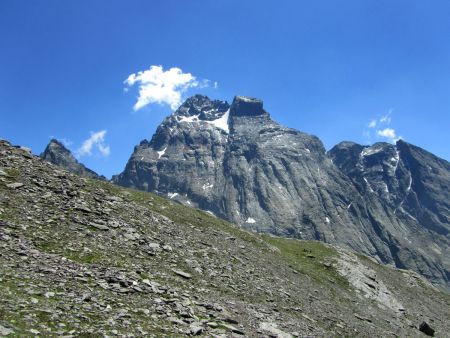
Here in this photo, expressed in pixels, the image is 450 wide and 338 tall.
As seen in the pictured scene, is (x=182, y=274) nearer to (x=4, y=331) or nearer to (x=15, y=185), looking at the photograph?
(x=15, y=185)

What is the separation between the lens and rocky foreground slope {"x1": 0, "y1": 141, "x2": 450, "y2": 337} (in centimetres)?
2141

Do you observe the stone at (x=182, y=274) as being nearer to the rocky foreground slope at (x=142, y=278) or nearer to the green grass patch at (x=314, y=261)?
the rocky foreground slope at (x=142, y=278)

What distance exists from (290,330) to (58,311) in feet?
56.3

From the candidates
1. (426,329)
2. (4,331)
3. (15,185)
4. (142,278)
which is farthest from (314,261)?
(4,331)

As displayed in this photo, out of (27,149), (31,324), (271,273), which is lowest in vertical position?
(31,324)

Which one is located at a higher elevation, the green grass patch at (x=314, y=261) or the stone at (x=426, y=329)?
the green grass patch at (x=314, y=261)

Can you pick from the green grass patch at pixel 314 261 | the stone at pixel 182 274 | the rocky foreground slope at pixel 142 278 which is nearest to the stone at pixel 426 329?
the rocky foreground slope at pixel 142 278

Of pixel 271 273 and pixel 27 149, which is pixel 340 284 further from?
pixel 27 149

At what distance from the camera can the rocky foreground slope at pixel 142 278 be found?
70.2ft

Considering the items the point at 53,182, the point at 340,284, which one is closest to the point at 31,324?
the point at 53,182

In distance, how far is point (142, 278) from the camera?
2828cm

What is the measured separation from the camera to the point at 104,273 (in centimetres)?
2645

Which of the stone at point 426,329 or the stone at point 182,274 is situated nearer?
the stone at point 182,274

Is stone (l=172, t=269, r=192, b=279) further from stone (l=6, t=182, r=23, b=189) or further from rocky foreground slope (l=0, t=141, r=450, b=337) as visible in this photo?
stone (l=6, t=182, r=23, b=189)
